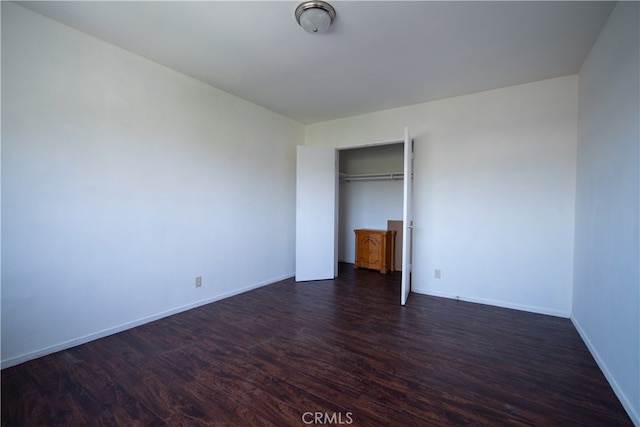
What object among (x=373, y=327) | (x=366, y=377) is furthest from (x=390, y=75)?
(x=366, y=377)

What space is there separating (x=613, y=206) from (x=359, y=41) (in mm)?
2253

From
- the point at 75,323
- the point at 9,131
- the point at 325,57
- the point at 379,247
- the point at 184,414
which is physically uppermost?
the point at 325,57

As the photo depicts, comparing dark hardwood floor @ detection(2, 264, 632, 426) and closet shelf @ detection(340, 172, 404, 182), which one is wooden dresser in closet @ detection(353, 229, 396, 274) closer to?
closet shelf @ detection(340, 172, 404, 182)

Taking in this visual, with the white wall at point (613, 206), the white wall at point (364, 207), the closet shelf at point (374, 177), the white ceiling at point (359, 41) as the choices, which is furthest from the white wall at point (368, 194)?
the white wall at point (613, 206)

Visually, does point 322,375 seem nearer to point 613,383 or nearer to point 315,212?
point 613,383

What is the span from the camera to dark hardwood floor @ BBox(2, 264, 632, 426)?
1.57 metres

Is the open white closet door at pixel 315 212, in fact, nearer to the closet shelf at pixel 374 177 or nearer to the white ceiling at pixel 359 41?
the closet shelf at pixel 374 177

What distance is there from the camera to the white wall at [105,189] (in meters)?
2.01

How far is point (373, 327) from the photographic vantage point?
270 centimetres

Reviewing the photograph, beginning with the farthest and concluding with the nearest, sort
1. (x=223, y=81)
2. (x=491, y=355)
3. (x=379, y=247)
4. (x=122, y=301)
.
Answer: (x=379, y=247) < (x=223, y=81) < (x=122, y=301) < (x=491, y=355)

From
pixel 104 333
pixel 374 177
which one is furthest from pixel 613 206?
pixel 104 333

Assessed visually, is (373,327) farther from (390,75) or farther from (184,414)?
(390,75)

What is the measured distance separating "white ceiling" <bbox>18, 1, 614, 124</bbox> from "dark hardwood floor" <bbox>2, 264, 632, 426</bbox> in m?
2.61

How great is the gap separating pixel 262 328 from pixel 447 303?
227cm
